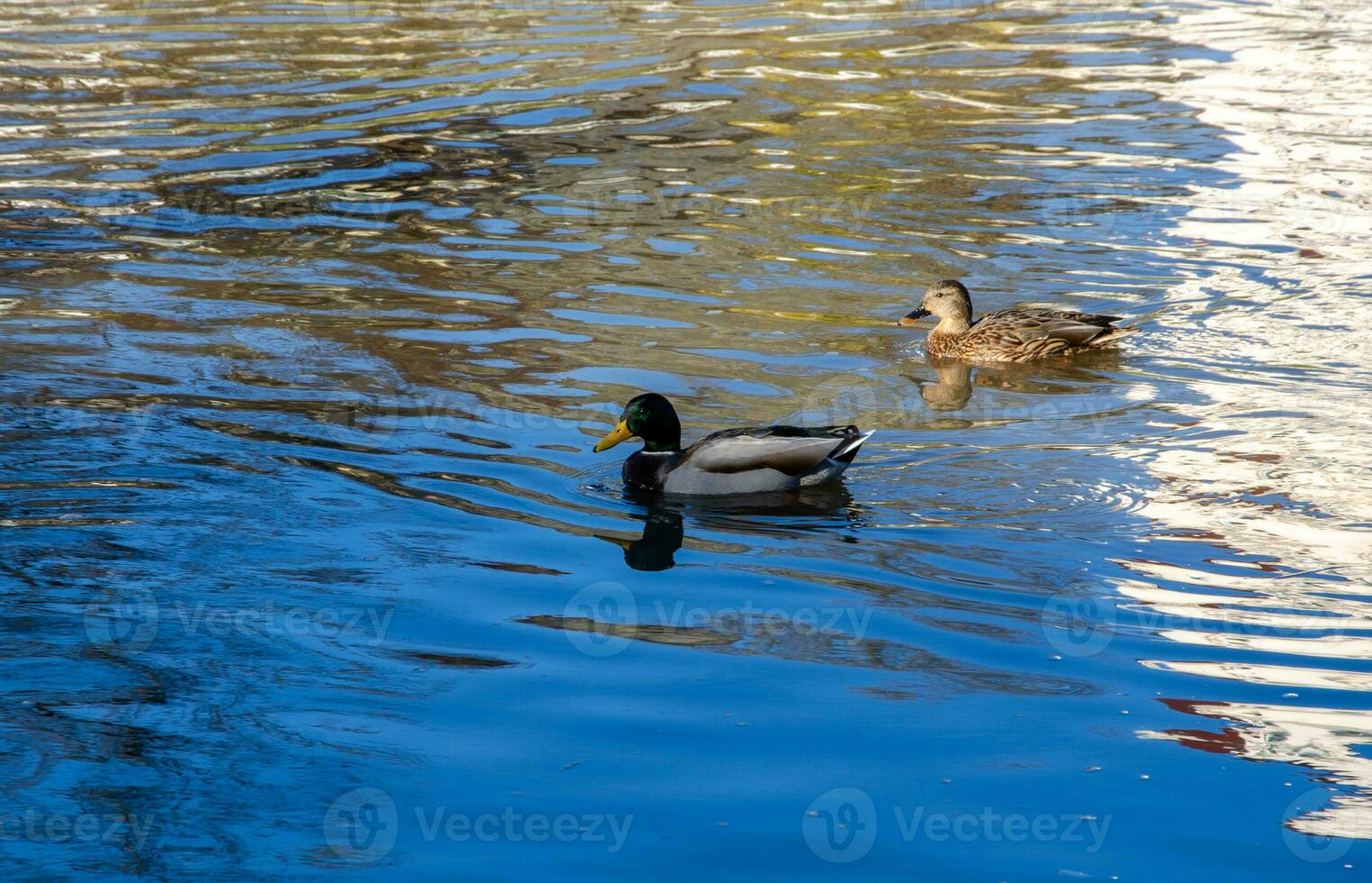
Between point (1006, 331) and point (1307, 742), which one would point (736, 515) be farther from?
point (1006, 331)

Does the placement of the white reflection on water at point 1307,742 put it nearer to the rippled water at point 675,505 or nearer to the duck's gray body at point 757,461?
the rippled water at point 675,505

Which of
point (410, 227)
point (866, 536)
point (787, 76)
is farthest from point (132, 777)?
point (787, 76)

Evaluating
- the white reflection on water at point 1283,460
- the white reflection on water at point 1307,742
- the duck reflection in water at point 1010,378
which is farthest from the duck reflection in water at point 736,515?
the white reflection on water at point 1307,742

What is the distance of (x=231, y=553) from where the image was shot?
23.2ft

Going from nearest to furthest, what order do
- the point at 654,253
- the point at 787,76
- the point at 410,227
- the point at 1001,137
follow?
the point at 654,253 < the point at 410,227 < the point at 1001,137 < the point at 787,76

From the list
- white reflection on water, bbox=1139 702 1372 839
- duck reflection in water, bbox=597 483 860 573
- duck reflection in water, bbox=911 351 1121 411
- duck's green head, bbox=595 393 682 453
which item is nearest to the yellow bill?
duck's green head, bbox=595 393 682 453

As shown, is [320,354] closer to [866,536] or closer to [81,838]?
[866,536]

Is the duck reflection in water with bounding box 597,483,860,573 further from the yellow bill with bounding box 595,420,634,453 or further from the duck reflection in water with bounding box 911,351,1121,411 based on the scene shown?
the duck reflection in water with bounding box 911,351,1121,411

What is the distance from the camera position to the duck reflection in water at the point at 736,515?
745 centimetres

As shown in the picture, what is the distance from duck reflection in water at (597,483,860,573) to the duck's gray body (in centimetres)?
6

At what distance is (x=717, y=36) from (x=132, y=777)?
688 inches

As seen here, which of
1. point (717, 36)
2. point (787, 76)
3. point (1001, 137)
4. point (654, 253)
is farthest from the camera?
point (717, 36)

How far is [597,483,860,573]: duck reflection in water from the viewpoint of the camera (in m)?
7.45

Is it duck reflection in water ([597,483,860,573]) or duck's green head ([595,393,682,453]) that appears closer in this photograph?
duck reflection in water ([597,483,860,573])
